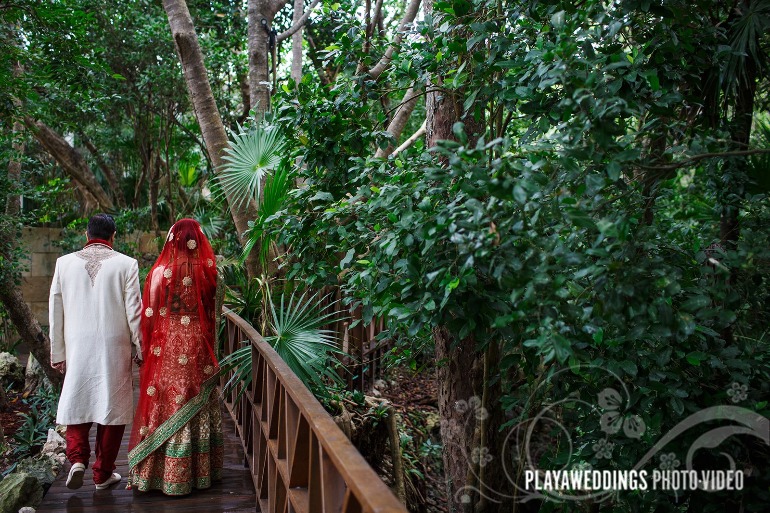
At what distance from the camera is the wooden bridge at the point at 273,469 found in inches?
73.0

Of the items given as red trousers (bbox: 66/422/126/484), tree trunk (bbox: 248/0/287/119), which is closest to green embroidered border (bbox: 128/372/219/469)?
red trousers (bbox: 66/422/126/484)

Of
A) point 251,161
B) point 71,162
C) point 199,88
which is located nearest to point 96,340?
point 251,161

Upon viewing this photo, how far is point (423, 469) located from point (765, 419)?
14.1ft

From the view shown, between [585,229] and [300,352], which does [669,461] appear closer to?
[585,229]

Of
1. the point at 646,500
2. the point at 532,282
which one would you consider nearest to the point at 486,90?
the point at 532,282

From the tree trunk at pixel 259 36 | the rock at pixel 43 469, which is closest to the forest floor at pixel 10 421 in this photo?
the rock at pixel 43 469

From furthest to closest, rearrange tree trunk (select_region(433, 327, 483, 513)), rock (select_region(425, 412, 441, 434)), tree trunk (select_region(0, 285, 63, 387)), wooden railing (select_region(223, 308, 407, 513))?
rock (select_region(425, 412, 441, 434)) → tree trunk (select_region(0, 285, 63, 387)) → tree trunk (select_region(433, 327, 483, 513)) → wooden railing (select_region(223, 308, 407, 513))

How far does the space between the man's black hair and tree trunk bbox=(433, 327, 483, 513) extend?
208cm

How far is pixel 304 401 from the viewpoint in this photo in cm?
250

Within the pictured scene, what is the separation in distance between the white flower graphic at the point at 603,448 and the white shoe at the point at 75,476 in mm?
2884

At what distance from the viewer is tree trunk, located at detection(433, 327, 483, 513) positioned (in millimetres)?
4121

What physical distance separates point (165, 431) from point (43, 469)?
1157 millimetres

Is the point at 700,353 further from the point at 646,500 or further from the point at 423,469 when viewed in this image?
the point at 423,469

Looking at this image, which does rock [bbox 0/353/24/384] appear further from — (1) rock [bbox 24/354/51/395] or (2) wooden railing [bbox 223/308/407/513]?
(2) wooden railing [bbox 223/308/407/513]
